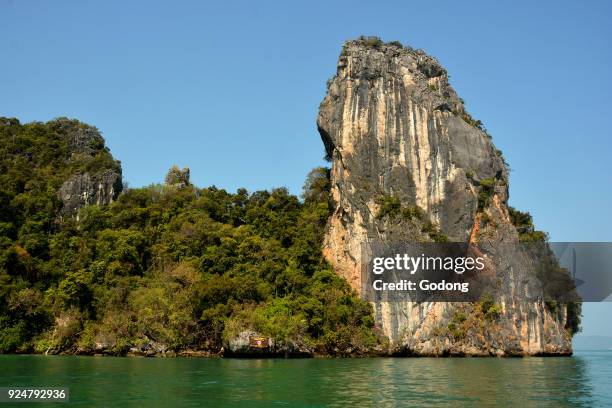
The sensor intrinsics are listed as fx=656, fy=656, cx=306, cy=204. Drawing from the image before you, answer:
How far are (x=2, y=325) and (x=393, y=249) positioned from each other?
27.9 metres

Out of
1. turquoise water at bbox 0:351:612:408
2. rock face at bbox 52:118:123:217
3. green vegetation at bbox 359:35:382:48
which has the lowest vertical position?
turquoise water at bbox 0:351:612:408

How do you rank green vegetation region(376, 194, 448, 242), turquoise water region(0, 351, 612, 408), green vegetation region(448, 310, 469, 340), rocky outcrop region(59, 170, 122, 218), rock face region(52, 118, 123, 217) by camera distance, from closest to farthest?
turquoise water region(0, 351, 612, 408) → green vegetation region(448, 310, 469, 340) → green vegetation region(376, 194, 448, 242) → rocky outcrop region(59, 170, 122, 218) → rock face region(52, 118, 123, 217)

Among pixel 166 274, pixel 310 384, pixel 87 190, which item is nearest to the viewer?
pixel 310 384

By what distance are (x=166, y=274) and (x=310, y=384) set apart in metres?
25.7

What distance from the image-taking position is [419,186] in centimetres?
5200

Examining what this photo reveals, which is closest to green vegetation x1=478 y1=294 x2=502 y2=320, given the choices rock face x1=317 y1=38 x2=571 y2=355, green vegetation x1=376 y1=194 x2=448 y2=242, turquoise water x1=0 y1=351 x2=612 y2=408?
rock face x1=317 y1=38 x2=571 y2=355

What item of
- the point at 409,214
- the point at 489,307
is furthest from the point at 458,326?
the point at 409,214

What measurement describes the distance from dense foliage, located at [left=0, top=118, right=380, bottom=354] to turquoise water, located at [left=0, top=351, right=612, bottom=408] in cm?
1111

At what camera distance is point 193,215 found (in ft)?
178

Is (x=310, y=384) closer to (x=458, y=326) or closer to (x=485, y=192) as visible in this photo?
(x=458, y=326)

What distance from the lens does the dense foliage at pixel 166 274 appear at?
4350cm

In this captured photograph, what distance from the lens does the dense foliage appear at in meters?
43.5

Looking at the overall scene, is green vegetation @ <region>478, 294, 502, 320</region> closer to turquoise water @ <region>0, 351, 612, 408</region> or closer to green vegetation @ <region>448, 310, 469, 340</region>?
green vegetation @ <region>448, 310, 469, 340</region>

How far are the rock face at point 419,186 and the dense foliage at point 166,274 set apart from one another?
335cm
